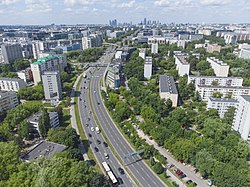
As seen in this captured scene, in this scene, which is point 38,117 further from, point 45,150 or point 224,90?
point 224,90

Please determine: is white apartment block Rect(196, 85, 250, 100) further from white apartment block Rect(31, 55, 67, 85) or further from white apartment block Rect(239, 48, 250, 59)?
white apartment block Rect(239, 48, 250, 59)

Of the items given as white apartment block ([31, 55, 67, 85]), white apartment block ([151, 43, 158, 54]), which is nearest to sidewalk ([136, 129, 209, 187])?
white apartment block ([31, 55, 67, 85])

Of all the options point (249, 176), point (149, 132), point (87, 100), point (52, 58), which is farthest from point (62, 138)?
point (52, 58)

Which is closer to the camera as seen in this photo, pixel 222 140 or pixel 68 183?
pixel 68 183

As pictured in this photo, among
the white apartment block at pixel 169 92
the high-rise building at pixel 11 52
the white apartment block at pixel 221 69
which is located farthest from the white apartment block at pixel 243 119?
the high-rise building at pixel 11 52

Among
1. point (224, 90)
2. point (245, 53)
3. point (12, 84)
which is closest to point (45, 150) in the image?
point (12, 84)

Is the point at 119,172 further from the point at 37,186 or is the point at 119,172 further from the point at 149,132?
the point at 37,186
